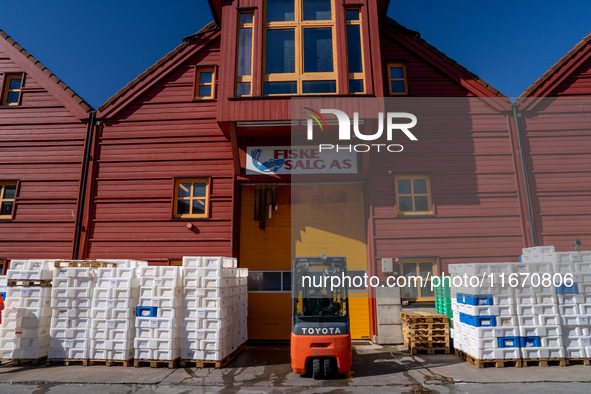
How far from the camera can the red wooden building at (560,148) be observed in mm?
13359

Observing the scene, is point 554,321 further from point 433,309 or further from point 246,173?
point 246,173

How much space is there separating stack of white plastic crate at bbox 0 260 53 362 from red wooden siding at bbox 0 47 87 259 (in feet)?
11.3

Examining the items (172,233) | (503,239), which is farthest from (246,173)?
(503,239)

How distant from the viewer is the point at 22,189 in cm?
1438

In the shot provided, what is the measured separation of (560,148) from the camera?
13977 mm

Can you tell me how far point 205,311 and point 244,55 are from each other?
8.79m

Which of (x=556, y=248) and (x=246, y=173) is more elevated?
(x=246, y=173)

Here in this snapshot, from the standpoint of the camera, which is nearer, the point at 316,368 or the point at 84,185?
the point at 316,368

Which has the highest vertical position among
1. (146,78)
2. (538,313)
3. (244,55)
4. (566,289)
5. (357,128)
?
(146,78)

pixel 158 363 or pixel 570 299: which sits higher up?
pixel 570 299

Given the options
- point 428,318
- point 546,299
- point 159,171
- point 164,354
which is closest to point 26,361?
point 164,354

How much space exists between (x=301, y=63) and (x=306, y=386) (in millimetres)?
10053

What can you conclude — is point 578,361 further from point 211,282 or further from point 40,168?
point 40,168

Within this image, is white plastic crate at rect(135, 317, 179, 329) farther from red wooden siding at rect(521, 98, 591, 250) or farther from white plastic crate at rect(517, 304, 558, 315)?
red wooden siding at rect(521, 98, 591, 250)
